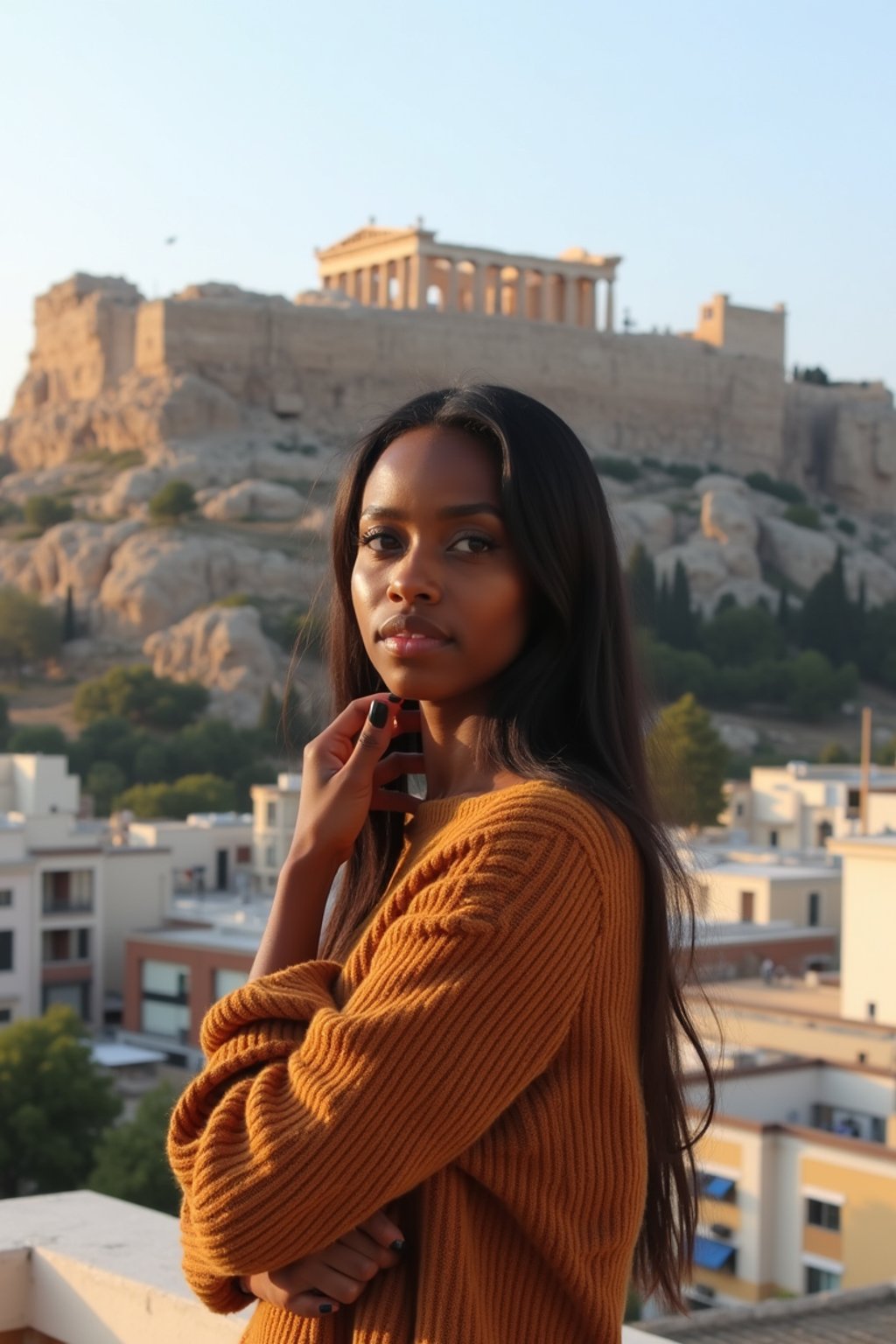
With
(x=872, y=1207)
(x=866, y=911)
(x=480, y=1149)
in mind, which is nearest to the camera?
(x=480, y=1149)

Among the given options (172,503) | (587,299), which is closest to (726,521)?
(587,299)

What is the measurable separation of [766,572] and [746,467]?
6251 mm

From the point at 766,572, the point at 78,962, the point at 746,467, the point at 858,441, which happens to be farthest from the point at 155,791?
the point at 858,441

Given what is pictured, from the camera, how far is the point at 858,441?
181 ft

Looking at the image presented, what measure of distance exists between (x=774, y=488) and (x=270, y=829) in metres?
27.4

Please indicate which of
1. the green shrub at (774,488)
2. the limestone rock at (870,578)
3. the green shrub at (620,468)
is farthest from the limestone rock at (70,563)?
the limestone rock at (870,578)

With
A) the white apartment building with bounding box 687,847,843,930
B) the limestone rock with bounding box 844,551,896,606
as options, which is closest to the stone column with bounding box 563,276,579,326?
the limestone rock with bounding box 844,551,896,606

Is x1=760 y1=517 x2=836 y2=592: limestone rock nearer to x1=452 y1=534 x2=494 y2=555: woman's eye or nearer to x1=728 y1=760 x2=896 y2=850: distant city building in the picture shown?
x1=728 y1=760 x2=896 y2=850: distant city building

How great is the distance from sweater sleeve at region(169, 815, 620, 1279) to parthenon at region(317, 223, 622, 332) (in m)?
49.6

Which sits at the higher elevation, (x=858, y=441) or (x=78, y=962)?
(x=858, y=441)

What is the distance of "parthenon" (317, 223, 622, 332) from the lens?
51156 mm

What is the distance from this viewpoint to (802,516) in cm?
4959

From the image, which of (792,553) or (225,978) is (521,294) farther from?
(225,978)

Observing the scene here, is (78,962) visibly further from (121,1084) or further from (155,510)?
(155,510)
